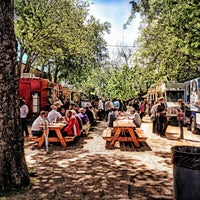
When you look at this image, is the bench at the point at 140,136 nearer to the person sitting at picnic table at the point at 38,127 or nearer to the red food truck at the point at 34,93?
the person sitting at picnic table at the point at 38,127

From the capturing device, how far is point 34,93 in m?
20.4

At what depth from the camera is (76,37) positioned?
890 inches

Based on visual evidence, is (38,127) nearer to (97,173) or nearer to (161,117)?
(97,173)

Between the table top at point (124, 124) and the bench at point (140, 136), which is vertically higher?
the table top at point (124, 124)

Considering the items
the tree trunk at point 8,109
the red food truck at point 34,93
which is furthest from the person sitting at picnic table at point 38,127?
the red food truck at point 34,93

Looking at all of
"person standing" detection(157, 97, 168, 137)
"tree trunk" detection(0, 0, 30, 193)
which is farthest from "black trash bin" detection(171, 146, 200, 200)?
"person standing" detection(157, 97, 168, 137)

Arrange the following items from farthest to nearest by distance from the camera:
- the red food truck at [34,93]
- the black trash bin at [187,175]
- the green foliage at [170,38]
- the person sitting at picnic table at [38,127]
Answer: the red food truck at [34,93], the green foliage at [170,38], the person sitting at picnic table at [38,127], the black trash bin at [187,175]

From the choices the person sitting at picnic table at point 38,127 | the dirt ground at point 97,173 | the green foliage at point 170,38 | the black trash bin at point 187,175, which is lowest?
the dirt ground at point 97,173

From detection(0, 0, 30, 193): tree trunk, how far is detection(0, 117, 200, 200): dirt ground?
43cm

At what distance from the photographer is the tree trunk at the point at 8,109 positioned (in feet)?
17.8

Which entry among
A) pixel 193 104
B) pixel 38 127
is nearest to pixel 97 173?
pixel 38 127

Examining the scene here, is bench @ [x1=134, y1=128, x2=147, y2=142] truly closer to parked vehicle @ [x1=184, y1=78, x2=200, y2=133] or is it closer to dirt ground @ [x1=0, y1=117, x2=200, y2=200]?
dirt ground @ [x1=0, y1=117, x2=200, y2=200]

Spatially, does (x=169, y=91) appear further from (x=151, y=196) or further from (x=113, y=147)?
(x=151, y=196)

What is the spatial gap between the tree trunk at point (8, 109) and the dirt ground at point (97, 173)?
1.40ft
